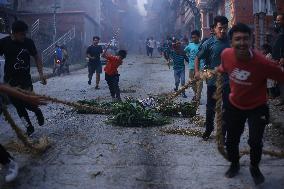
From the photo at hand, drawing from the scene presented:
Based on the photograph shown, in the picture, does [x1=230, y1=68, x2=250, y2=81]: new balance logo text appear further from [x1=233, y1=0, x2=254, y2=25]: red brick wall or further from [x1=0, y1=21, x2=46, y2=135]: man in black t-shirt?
[x1=233, y1=0, x2=254, y2=25]: red brick wall

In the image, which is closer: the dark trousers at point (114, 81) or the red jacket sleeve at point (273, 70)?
the red jacket sleeve at point (273, 70)

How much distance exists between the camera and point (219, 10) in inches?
1089

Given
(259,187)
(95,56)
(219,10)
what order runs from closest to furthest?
(259,187) < (95,56) < (219,10)

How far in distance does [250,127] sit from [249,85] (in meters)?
0.47

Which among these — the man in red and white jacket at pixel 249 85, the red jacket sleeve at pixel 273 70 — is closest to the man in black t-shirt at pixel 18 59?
the man in red and white jacket at pixel 249 85

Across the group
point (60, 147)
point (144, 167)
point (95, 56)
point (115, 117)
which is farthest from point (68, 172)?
point (95, 56)

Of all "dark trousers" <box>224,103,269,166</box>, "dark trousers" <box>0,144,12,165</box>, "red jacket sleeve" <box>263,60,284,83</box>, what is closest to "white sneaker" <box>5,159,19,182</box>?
"dark trousers" <box>0,144,12,165</box>

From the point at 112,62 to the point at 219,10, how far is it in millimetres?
17959

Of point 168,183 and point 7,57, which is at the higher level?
point 7,57

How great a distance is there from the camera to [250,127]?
4.75 m

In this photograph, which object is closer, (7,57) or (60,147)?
(60,147)

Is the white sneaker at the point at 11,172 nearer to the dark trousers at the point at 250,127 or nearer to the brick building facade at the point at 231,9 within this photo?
the dark trousers at the point at 250,127

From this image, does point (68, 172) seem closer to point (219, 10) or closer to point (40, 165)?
point (40, 165)

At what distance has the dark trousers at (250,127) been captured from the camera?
15.3ft
